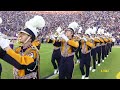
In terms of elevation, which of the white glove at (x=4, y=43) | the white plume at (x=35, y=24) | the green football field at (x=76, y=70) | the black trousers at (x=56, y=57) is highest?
the white plume at (x=35, y=24)

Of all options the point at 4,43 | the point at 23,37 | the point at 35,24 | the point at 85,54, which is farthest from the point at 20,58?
the point at 85,54

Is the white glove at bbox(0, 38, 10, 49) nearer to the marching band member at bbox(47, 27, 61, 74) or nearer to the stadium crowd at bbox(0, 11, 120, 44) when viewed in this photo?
the stadium crowd at bbox(0, 11, 120, 44)

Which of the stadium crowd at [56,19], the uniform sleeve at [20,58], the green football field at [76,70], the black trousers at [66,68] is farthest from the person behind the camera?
the green football field at [76,70]

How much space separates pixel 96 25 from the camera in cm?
689

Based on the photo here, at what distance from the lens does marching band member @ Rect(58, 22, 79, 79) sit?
608 centimetres

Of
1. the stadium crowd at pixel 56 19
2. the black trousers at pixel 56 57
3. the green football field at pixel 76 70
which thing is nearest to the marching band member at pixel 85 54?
the green football field at pixel 76 70

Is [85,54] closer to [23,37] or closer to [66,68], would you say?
[66,68]

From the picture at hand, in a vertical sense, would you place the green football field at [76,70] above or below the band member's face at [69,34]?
below

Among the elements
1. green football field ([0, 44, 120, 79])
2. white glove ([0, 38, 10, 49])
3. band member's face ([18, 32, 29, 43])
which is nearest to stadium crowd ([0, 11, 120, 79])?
band member's face ([18, 32, 29, 43])

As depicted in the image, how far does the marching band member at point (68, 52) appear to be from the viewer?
6.08m

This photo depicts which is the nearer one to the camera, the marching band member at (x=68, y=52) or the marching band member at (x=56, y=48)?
the marching band member at (x=68, y=52)

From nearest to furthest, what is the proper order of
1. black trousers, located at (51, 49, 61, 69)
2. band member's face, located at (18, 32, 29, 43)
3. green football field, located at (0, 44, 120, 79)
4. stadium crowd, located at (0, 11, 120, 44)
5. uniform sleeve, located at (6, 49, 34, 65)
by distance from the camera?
uniform sleeve, located at (6, 49, 34, 65), band member's face, located at (18, 32, 29, 43), stadium crowd, located at (0, 11, 120, 44), green football field, located at (0, 44, 120, 79), black trousers, located at (51, 49, 61, 69)

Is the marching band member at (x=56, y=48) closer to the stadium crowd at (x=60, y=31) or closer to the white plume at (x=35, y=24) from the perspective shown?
the stadium crowd at (x=60, y=31)
